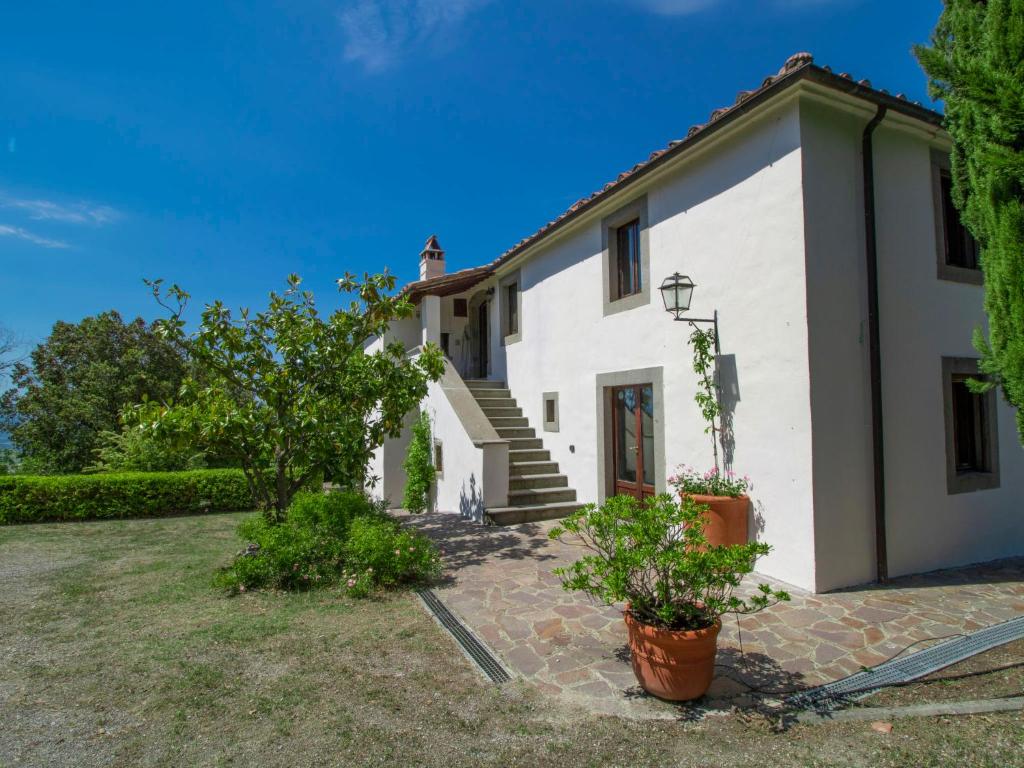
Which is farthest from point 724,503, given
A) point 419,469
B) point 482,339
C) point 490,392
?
point 482,339

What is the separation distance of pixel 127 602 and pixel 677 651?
241 inches

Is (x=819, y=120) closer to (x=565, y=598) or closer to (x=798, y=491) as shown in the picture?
(x=798, y=491)

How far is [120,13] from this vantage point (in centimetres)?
655

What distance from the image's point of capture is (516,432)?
11898mm

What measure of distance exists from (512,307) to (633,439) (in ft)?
19.1

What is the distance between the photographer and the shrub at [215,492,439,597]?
6332 millimetres

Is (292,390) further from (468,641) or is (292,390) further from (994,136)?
(994,136)

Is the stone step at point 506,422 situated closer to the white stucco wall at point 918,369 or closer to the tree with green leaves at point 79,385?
the white stucco wall at point 918,369

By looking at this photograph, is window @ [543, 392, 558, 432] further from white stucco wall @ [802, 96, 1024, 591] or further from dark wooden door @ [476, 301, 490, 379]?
white stucco wall @ [802, 96, 1024, 591]

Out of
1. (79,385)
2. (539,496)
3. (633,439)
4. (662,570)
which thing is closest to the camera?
(662,570)

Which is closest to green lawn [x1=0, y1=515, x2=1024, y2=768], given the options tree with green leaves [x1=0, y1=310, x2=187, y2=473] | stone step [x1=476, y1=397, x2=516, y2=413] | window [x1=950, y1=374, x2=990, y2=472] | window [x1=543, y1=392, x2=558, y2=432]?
window [x1=950, y1=374, x2=990, y2=472]

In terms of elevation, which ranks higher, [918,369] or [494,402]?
[918,369]

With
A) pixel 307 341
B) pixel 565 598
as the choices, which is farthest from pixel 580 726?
pixel 307 341

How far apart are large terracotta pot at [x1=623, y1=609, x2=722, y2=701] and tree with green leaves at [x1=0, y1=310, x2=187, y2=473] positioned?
22044mm
